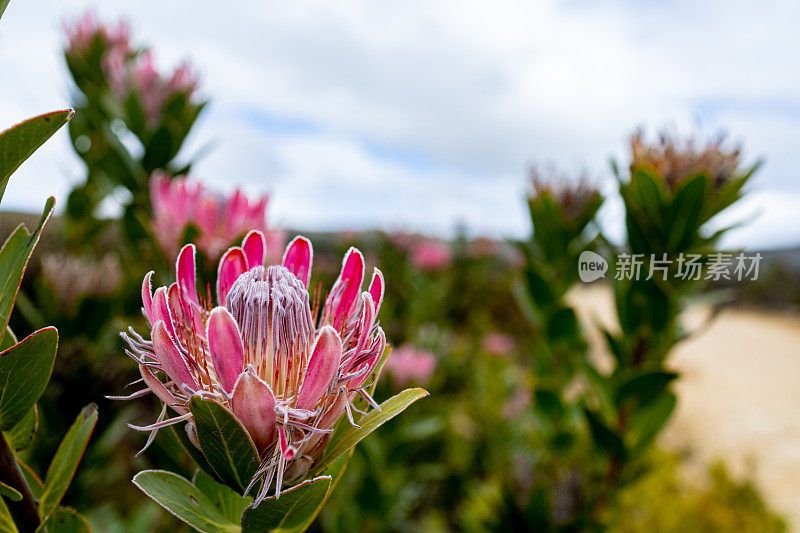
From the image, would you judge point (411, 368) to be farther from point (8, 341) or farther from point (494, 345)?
point (494, 345)

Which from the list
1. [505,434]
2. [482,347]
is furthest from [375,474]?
[482,347]

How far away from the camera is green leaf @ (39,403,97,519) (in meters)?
0.46

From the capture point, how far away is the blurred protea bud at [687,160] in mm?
1063

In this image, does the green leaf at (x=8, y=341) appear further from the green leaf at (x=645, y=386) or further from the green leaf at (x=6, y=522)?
the green leaf at (x=645, y=386)

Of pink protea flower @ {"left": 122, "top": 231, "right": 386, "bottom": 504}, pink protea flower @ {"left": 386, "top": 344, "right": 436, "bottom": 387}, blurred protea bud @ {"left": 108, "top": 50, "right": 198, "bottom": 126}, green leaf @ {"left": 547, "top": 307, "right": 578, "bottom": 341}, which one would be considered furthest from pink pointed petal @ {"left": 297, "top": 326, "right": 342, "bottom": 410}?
pink protea flower @ {"left": 386, "top": 344, "right": 436, "bottom": 387}

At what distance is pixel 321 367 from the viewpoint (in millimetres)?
409

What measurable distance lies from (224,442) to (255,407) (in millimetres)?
34

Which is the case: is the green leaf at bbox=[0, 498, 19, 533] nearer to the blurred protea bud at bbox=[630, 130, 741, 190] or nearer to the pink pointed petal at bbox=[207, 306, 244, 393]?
the pink pointed petal at bbox=[207, 306, 244, 393]

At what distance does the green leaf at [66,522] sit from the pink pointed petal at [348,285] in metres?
0.29

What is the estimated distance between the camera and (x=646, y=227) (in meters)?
1.05

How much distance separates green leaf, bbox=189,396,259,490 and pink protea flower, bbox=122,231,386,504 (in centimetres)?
2

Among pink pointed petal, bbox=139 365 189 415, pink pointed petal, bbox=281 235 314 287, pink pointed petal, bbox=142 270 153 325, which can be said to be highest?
pink pointed petal, bbox=281 235 314 287

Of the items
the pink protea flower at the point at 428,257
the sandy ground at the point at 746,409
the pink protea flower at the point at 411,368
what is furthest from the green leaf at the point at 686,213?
the pink protea flower at the point at 428,257

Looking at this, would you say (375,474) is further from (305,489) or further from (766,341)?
(766,341)
